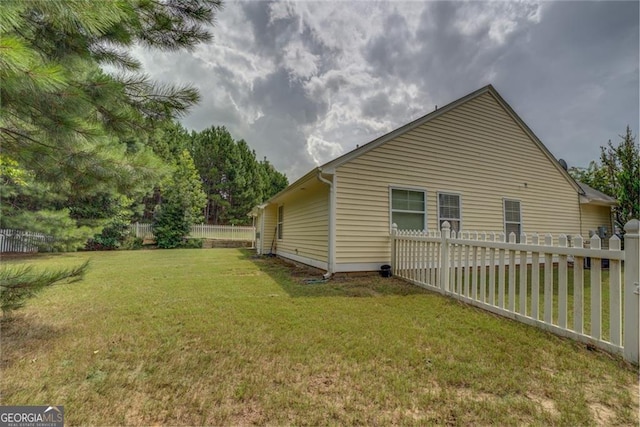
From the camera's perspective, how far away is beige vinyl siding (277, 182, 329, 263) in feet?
23.6

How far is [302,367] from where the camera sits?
2.37m

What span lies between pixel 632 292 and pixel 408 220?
4.85 m

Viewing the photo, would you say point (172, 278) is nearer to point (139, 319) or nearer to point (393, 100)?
point (139, 319)

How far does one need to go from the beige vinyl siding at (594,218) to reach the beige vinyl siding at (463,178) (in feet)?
1.83

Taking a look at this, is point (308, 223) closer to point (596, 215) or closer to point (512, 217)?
point (512, 217)

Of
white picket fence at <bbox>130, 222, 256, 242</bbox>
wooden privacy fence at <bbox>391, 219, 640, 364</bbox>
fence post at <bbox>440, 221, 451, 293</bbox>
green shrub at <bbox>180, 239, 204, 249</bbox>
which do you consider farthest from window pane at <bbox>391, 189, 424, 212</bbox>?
white picket fence at <bbox>130, 222, 256, 242</bbox>

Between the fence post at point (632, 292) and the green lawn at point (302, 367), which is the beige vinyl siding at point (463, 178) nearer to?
the green lawn at point (302, 367)

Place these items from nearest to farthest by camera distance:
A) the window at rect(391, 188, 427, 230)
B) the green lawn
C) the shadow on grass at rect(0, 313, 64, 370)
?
1. the green lawn
2. the shadow on grass at rect(0, 313, 64, 370)
3. the window at rect(391, 188, 427, 230)

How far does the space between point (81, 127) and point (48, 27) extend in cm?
78

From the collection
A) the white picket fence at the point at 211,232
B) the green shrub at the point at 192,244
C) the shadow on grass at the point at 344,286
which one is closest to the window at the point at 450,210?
the shadow on grass at the point at 344,286

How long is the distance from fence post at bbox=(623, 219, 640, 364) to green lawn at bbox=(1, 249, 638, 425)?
187mm

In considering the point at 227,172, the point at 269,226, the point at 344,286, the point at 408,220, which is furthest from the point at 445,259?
the point at 227,172

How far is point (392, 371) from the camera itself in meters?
2.32

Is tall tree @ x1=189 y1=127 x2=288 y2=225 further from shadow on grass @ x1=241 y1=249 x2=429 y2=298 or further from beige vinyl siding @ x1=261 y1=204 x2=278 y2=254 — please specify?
shadow on grass @ x1=241 y1=249 x2=429 y2=298
